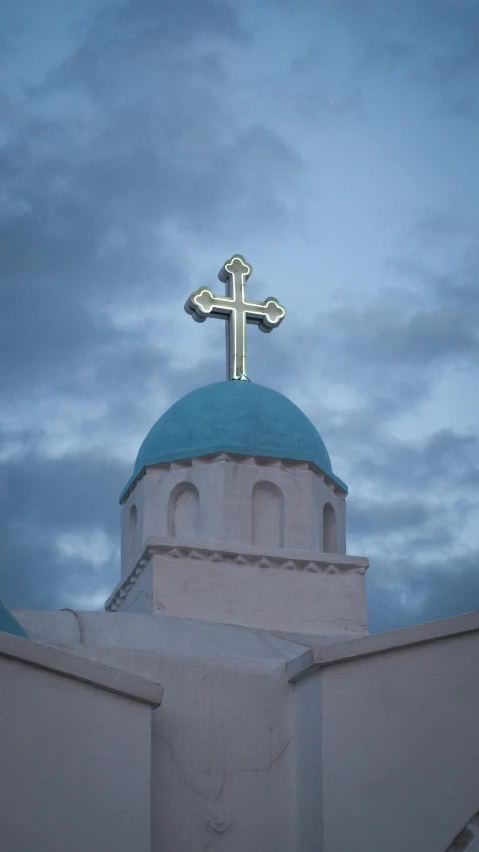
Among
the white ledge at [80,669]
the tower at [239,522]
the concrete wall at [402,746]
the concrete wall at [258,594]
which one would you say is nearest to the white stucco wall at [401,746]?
the concrete wall at [402,746]

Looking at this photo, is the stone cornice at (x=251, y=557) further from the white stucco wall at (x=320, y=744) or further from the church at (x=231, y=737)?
the white stucco wall at (x=320, y=744)

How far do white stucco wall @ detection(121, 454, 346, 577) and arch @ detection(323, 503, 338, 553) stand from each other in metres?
0.35

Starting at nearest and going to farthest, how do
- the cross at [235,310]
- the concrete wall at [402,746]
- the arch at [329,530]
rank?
the concrete wall at [402,746]
the arch at [329,530]
the cross at [235,310]

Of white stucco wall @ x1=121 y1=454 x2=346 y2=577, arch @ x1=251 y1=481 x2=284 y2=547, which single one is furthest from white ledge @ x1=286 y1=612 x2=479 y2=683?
arch @ x1=251 y1=481 x2=284 y2=547

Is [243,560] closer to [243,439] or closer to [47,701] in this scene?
[243,439]

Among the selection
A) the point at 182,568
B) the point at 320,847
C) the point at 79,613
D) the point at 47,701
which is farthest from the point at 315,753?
the point at 182,568

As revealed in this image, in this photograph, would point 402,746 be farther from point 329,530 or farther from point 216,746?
point 329,530

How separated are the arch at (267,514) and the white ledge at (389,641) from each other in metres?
4.12

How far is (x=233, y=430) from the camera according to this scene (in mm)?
13219

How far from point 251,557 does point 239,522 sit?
0.50 m

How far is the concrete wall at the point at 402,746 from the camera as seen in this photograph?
831 cm

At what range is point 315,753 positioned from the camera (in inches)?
342

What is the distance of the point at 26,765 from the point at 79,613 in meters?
2.73

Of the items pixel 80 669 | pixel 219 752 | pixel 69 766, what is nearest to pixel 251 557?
pixel 219 752
